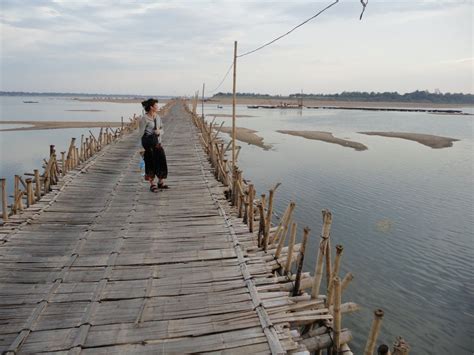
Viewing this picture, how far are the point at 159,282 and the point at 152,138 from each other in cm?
384

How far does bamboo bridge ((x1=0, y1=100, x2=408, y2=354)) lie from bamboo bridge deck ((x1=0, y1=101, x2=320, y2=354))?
14 mm

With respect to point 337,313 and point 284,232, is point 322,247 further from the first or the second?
point 284,232

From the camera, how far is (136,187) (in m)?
8.60

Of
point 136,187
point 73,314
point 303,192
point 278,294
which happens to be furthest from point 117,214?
point 303,192

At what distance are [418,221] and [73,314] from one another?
10565 millimetres

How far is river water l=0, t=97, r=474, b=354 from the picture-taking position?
21.3 ft

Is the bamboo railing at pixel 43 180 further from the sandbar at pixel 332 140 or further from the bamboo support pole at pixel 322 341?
the sandbar at pixel 332 140

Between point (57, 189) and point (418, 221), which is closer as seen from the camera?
point (57, 189)

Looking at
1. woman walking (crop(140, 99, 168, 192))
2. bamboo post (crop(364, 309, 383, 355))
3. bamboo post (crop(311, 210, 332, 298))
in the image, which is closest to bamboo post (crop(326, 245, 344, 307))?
bamboo post (crop(311, 210, 332, 298))

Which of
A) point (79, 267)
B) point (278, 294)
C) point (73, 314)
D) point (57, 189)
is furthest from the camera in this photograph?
point (57, 189)

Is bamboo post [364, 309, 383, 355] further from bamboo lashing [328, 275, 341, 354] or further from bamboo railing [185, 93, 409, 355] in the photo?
bamboo lashing [328, 275, 341, 354]

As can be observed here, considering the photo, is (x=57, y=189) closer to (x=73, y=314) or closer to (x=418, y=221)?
(x=73, y=314)

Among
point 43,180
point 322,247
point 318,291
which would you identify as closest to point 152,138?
point 43,180

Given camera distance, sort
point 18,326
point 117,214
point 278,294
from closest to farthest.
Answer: point 18,326
point 278,294
point 117,214
